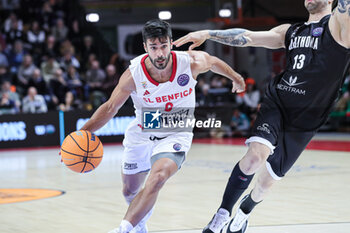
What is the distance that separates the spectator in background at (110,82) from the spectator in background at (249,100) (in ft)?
11.0

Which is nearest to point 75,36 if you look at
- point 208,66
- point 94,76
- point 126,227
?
point 94,76

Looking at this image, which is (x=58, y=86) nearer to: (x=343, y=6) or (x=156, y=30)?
(x=156, y=30)

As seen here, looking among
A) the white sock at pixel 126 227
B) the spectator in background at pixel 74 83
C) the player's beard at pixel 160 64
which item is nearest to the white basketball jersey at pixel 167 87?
the player's beard at pixel 160 64

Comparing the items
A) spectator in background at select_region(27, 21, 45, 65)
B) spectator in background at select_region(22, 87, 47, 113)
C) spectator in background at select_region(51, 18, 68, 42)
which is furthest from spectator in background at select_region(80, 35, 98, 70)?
spectator in background at select_region(22, 87, 47, 113)

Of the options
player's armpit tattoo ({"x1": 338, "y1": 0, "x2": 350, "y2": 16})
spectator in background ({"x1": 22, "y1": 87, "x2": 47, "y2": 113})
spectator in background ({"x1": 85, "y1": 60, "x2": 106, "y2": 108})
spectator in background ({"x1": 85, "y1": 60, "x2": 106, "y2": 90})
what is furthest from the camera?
spectator in background ({"x1": 85, "y1": 60, "x2": 106, "y2": 90})

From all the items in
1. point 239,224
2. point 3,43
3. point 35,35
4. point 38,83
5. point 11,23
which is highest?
point 239,224

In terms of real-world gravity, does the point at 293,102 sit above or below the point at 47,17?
above

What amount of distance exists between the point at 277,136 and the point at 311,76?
1.81 feet

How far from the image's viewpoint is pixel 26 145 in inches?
607

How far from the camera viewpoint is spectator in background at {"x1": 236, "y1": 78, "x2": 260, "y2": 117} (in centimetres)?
1625

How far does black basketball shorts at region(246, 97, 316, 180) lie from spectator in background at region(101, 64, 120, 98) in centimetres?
1183

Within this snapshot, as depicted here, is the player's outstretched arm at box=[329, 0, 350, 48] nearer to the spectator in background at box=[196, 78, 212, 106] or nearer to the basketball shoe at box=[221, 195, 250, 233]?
the basketball shoe at box=[221, 195, 250, 233]

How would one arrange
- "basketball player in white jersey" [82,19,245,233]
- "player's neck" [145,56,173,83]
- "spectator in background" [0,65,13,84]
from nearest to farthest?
"basketball player in white jersey" [82,19,245,233] < "player's neck" [145,56,173,83] < "spectator in background" [0,65,13,84]

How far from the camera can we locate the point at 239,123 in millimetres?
16422
